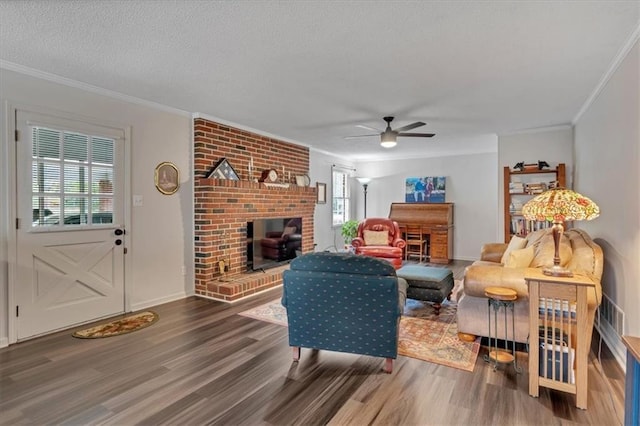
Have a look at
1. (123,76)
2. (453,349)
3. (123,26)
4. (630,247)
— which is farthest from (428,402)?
(123,76)

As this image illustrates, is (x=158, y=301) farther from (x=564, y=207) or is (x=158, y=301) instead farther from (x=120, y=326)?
(x=564, y=207)

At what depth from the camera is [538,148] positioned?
5301mm

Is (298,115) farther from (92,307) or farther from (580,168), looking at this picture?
(580,168)

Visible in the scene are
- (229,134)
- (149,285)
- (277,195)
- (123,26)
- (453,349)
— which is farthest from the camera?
(277,195)

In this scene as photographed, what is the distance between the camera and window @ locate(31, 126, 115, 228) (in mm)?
3221

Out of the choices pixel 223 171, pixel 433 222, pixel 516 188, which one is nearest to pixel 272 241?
pixel 223 171

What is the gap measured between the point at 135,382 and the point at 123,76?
8.80ft

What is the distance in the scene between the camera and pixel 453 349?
2957 mm

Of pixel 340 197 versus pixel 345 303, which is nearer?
pixel 345 303

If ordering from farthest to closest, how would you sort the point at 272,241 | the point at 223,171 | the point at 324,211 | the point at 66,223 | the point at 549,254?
the point at 324,211 → the point at 272,241 → the point at 223,171 → the point at 66,223 → the point at 549,254

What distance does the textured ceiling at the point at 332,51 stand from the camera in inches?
84.2

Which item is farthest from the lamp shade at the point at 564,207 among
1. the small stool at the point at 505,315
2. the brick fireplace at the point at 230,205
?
the brick fireplace at the point at 230,205

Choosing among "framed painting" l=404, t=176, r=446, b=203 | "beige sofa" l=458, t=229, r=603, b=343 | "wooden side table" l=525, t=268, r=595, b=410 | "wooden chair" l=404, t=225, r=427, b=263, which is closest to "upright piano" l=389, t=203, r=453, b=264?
"wooden chair" l=404, t=225, r=427, b=263

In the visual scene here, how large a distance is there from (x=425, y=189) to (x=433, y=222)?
899 millimetres
